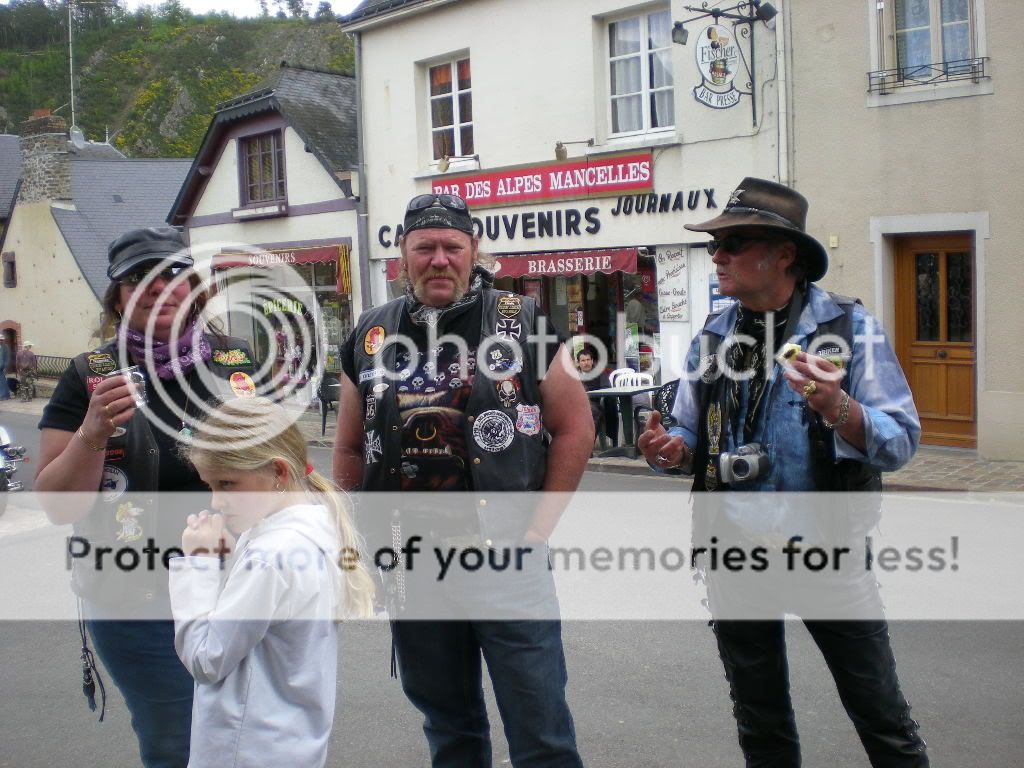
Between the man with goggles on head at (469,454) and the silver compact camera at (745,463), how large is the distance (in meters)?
0.42

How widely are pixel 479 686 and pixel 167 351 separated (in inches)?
55.1

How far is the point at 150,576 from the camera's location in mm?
3109

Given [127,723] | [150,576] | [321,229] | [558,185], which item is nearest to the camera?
[150,576]

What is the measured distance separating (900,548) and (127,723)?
550 cm

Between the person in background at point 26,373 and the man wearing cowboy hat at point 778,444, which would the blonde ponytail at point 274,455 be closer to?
the man wearing cowboy hat at point 778,444

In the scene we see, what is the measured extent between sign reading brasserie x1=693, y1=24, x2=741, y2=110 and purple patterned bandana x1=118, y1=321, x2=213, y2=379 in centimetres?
1118

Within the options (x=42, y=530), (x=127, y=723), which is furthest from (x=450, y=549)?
(x=42, y=530)

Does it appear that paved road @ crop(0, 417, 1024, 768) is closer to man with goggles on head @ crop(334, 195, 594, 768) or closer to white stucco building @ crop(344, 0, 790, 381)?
man with goggles on head @ crop(334, 195, 594, 768)

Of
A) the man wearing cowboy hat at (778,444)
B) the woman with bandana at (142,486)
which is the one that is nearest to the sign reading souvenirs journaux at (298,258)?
the woman with bandana at (142,486)

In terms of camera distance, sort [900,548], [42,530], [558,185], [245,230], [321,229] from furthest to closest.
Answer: [245,230]
[321,229]
[558,185]
[42,530]
[900,548]

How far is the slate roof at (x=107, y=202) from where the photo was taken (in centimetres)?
3147

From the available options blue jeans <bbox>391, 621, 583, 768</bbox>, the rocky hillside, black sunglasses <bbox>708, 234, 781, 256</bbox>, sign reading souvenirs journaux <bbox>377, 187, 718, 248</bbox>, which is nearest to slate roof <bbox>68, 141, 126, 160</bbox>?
sign reading souvenirs journaux <bbox>377, 187, 718, 248</bbox>

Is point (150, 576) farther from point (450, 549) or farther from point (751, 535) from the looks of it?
point (751, 535)

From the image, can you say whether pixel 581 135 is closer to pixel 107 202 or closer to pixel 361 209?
pixel 361 209
